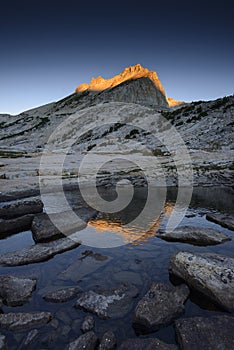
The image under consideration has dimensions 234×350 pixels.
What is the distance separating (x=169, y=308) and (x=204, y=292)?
4.31ft

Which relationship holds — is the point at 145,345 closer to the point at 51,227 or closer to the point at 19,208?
the point at 51,227

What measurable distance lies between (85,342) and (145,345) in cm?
131

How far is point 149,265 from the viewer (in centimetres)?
921

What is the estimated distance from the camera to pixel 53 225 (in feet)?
40.0

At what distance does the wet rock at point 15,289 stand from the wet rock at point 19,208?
7.69 metres

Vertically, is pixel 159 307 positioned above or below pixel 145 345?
above

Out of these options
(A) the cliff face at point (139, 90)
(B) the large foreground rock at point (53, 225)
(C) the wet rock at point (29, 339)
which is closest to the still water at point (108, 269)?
(C) the wet rock at point (29, 339)

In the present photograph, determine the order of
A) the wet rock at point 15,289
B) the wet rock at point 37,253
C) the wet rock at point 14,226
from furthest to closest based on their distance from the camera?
the wet rock at point 14,226 < the wet rock at point 37,253 < the wet rock at point 15,289

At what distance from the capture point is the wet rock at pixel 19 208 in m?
14.8

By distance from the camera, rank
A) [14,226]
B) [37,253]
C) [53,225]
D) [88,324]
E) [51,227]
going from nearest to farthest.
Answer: [88,324] < [37,253] < [51,227] < [53,225] < [14,226]

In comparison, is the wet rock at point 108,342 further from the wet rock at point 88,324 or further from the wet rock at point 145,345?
the wet rock at point 88,324

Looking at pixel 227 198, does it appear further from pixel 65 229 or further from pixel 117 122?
pixel 117 122

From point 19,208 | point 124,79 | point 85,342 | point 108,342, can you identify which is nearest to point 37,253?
point 85,342

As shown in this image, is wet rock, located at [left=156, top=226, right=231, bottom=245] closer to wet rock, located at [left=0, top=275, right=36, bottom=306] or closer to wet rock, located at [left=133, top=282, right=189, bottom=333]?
wet rock, located at [left=133, top=282, right=189, bottom=333]
